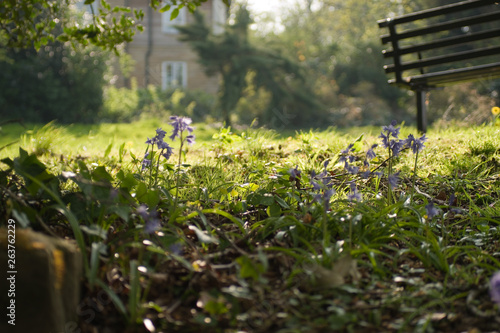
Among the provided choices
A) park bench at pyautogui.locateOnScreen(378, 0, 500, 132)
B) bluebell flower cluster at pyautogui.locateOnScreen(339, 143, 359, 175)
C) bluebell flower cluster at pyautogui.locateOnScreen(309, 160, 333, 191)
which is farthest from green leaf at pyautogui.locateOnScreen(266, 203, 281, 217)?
park bench at pyautogui.locateOnScreen(378, 0, 500, 132)

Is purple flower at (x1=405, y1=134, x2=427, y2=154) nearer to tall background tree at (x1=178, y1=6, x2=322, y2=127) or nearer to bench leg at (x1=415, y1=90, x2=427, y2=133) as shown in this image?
bench leg at (x1=415, y1=90, x2=427, y2=133)

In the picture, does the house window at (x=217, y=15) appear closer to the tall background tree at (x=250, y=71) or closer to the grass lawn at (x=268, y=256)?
the tall background tree at (x=250, y=71)

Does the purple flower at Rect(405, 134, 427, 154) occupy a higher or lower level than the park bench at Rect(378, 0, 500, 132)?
lower

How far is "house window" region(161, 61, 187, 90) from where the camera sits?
19922mm

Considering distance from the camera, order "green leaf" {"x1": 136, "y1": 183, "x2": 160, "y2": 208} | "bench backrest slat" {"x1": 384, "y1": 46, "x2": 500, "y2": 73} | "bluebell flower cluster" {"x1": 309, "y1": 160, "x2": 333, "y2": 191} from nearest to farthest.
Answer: "bluebell flower cluster" {"x1": 309, "y1": 160, "x2": 333, "y2": 191} → "green leaf" {"x1": 136, "y1": 183, "x2": 160, "y2": 208} → "bench backrest slat" {"x1": 384, "y1": 46, "x2": 500, "y2": 73}

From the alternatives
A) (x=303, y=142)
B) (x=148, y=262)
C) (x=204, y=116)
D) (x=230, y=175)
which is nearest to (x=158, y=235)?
(x=148, y=262)

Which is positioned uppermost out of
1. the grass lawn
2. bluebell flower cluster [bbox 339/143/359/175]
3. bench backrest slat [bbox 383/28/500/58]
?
bench backrest slat [bbox 383/28/500/58]

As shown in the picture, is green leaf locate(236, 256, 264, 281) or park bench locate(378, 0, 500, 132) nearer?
green leaf locate(236, 256, 264, 281)

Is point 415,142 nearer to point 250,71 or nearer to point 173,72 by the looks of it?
point 250,71

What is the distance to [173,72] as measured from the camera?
65.7 feet

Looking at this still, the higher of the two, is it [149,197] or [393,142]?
[393,142]

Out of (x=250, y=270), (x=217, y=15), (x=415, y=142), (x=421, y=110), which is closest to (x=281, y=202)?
→ (x=415, y=142)

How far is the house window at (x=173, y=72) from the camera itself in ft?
65.4

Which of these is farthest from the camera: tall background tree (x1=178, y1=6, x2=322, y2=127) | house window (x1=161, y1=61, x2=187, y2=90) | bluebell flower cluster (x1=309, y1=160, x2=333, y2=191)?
house window (x1=161, y1=61, x2=187, y2=90)
